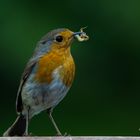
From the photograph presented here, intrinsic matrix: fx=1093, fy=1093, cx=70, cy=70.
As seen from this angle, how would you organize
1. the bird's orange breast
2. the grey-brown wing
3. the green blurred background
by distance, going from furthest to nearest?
the green blurred background, the grey-brown wing, the bird's orange breast

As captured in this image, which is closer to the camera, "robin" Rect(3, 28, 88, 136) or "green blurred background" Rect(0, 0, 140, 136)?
"robin" Rect(3, 28, 88, 136)

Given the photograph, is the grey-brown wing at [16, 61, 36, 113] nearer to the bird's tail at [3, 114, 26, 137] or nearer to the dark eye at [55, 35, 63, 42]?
the bird's tail at [3, 114, 26, 137]

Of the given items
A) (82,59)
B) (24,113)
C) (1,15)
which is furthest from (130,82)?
(24,113)

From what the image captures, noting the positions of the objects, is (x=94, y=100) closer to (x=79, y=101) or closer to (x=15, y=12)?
(x=79, y=101)

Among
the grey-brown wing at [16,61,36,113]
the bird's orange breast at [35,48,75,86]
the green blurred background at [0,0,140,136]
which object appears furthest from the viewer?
the green blurred background at [0,0,140,136]

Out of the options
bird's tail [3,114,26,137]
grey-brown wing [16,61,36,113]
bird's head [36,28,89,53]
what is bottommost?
bird's tail [3,114,26,137]

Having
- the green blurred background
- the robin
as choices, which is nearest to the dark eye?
the robin

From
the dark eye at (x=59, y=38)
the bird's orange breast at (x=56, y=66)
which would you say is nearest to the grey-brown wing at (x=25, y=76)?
the bird's orange breast at (x=56, y=66)

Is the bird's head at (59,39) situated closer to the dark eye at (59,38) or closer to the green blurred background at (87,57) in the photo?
the dark eye at (59,38)
